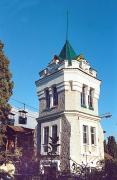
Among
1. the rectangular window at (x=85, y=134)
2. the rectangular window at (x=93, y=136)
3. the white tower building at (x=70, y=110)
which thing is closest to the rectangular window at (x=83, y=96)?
the white tower building at (x=70, y=110)

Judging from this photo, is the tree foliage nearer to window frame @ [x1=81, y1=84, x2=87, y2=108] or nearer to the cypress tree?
window frame @ [x1=81, y1=84, x2=87, y2=108]

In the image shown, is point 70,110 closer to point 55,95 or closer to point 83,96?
point 83,96

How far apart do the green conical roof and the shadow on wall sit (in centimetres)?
645

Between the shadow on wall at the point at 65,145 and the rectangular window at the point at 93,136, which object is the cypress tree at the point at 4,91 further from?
the rectangular window at the point at 93,136

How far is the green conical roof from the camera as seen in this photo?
96.1ft

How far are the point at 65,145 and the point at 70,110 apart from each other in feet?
10.3

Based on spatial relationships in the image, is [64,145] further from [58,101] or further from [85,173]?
[85,173]

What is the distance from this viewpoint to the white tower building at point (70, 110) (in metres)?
A: 25.5

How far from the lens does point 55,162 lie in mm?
25547

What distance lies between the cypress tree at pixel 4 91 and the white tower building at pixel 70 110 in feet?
15.3

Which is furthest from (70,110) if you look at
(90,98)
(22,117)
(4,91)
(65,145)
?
(22,117)

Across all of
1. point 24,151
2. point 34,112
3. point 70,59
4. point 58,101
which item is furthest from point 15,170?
point 34,112

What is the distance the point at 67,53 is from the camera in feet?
97.7

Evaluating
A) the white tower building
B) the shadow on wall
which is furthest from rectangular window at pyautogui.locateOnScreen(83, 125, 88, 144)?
the shadow on wall
